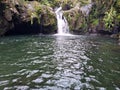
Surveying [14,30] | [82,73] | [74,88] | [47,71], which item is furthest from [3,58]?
[14,30]

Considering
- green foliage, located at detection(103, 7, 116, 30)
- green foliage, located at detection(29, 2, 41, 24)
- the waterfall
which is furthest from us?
the waterfall

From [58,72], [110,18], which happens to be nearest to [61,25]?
[110,18]

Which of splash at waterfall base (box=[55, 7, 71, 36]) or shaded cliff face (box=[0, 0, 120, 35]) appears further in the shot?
splash at waterfall base (box=[55, 7, 71, 36])

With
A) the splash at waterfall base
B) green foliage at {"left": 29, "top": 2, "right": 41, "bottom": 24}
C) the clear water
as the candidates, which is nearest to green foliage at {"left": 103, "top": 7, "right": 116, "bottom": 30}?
the splash at waterfall base

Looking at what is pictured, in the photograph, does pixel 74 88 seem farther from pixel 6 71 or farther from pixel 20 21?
pixel 20 21

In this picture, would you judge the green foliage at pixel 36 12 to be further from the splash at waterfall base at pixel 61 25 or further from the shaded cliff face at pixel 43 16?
the splash at waterfall base at pixel 61 25

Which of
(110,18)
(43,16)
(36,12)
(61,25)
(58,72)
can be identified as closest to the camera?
(58,72)

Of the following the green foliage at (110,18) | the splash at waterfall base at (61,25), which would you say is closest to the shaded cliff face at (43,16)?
the splash at waterfall base at (61,25)

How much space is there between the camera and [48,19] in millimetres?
41938

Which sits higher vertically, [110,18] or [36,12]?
[36,12]

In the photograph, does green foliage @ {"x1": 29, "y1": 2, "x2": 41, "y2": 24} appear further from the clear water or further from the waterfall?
the clear water

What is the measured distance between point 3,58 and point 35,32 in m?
25.6

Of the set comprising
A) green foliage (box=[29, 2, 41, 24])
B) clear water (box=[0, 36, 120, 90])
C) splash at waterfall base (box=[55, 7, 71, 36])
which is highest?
green foliage (box=[29, 2, 41, 24])

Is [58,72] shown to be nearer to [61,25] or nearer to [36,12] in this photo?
[36,12]
